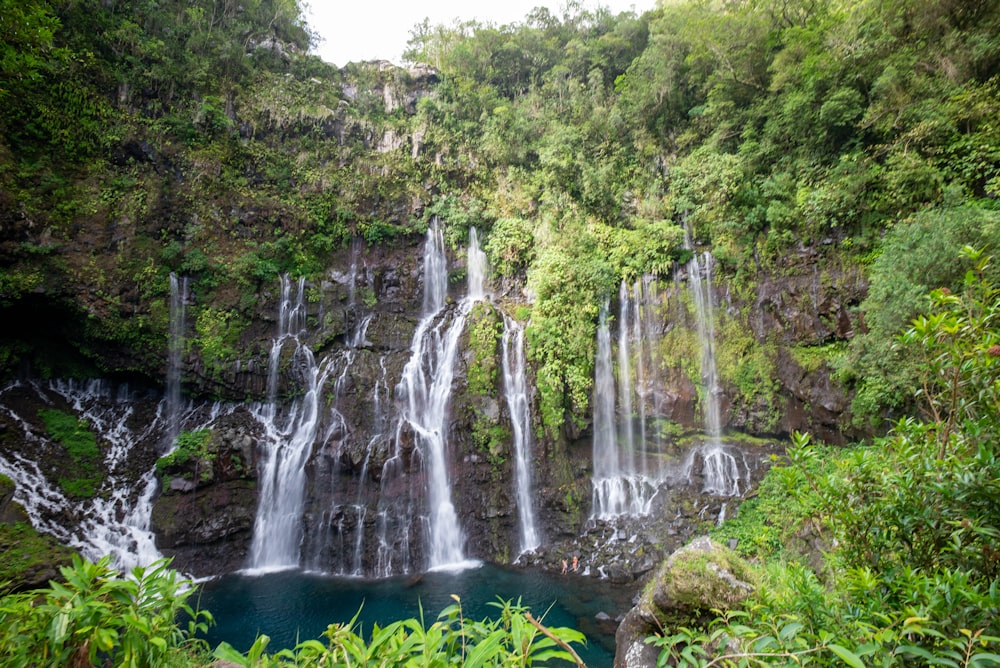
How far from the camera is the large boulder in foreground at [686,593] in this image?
16.2 ft

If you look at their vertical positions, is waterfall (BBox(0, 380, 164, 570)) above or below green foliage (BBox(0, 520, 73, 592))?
above

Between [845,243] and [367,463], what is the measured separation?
14590 mm

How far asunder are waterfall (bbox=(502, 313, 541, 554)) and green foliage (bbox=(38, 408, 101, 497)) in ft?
36.7

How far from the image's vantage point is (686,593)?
5.02 meters

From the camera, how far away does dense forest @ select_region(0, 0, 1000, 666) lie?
9.98 m

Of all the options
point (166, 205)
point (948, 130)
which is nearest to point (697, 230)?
point (948, 130)

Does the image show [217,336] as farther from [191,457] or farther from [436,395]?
[436,395]

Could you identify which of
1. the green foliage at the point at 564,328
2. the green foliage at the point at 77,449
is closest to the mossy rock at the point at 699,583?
the green foliage at the point at 564,328

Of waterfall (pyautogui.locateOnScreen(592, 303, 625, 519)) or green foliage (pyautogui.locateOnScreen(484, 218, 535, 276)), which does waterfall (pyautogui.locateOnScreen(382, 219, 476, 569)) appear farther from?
waterfall (pyautogui.locateOnScreen(592, 303, 625, 519))

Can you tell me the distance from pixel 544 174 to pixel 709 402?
401 inches

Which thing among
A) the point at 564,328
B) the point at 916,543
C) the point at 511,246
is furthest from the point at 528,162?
the point at 916,543

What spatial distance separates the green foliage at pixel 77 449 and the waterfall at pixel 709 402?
53.0 feet

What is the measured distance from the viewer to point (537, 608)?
912 cm

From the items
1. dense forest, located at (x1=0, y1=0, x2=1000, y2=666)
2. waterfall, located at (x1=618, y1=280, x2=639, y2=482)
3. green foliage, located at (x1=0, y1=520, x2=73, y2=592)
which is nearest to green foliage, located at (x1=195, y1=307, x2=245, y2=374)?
dense forest, located at (x1=0, y1=0, x2=1000, y2=666)
